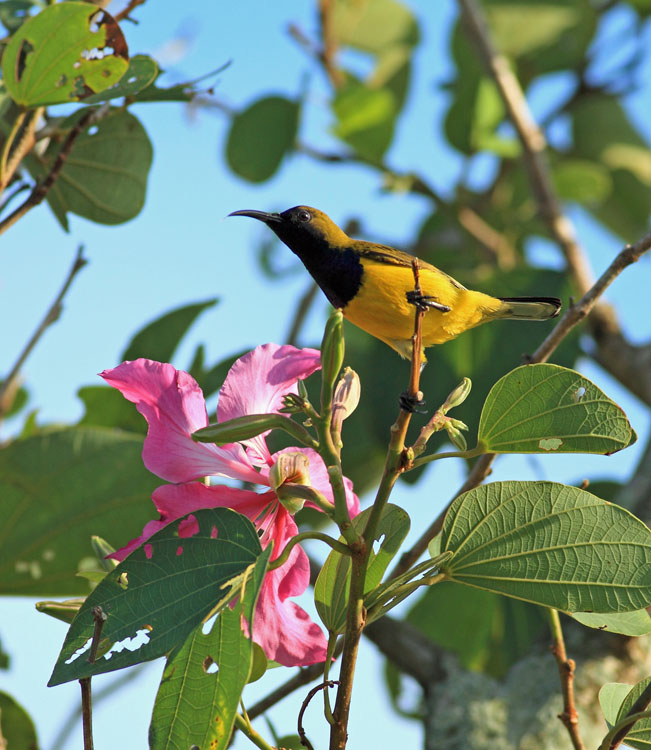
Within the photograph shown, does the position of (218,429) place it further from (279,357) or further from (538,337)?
(538,337)

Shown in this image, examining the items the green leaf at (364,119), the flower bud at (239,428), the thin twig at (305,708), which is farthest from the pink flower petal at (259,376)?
the green leaf at (364,119)

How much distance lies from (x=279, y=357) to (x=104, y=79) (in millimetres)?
708

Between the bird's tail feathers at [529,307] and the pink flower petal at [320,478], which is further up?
the bird's tail feathers at [529,307]

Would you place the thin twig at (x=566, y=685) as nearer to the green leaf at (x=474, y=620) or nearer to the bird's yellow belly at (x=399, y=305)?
the bird's yellow belly at (x=399, y=305)

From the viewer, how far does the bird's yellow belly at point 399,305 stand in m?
1.96

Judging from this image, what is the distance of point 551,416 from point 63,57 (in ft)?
3.44

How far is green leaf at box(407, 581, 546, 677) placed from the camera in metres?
3.11

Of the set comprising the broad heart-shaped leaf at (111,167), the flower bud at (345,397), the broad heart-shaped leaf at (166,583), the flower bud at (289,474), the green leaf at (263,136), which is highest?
the green leaf at (263,136)

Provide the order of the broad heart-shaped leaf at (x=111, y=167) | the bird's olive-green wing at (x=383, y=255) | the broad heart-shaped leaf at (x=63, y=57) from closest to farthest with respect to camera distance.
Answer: the broad heart-shaped leaf at (x=63, y=57) → the broad heart-shaped leaf at (x=111, y=167) → the bird's olive-green wing at (x=383, y=255)

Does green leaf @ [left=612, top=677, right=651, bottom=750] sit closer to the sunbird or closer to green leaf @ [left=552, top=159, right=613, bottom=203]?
the sunbird

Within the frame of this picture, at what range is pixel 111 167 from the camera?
191 centimetres

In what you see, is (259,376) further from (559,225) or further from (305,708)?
(559,225)

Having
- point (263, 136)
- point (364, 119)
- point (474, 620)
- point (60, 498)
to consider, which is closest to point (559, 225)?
point (364, 119)

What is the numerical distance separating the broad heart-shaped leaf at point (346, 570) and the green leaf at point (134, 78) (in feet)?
2.95
